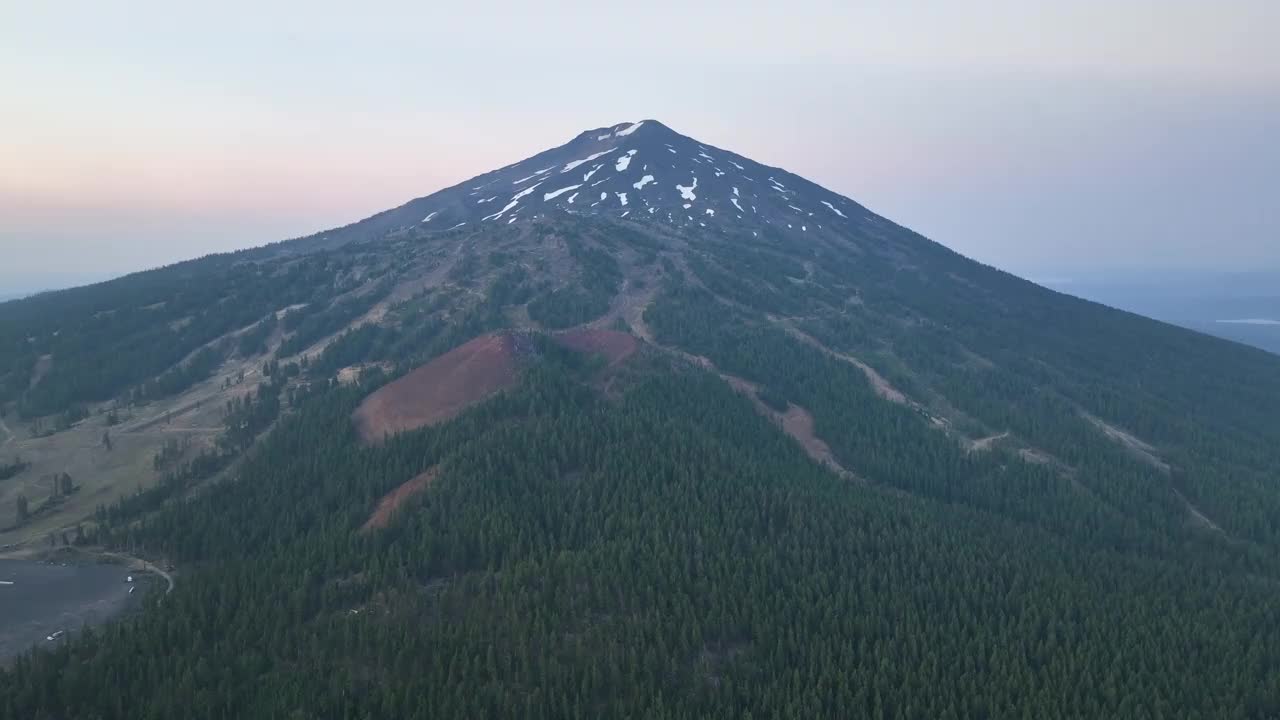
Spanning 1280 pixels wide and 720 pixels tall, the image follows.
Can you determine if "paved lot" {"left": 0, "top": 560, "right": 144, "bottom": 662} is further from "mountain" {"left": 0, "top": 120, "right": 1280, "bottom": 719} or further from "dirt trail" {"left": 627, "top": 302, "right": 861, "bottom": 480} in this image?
"dirt trail" {"left": 627, "top": 302, "right": 861, "bottom": 480}

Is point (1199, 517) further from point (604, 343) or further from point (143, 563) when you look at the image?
point (143, 563)

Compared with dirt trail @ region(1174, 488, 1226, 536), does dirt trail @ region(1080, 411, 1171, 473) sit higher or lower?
higher

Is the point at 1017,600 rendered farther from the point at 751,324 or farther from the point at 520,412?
the point at 751,324

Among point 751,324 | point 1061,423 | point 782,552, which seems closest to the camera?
point 782,552

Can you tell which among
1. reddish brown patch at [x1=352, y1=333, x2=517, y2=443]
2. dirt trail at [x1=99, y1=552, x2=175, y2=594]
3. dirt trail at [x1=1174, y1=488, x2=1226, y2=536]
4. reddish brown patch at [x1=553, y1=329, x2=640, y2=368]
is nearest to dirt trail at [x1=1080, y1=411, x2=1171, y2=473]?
dirt trail at [x1=1174, y1=488, x2=1226, y2=536]

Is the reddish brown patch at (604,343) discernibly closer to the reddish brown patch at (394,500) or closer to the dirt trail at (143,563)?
the reddish brown patch at (394,500)

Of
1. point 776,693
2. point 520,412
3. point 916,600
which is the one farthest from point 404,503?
point 916,600
